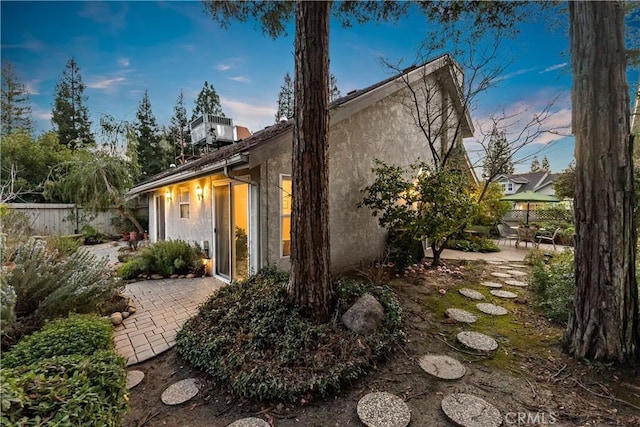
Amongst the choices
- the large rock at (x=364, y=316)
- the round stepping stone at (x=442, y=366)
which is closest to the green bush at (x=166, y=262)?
the large rock at (x=364, y=316)

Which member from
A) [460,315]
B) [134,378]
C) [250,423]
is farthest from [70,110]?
[460,315]

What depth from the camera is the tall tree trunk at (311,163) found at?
346cm

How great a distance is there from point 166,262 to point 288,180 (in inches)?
178

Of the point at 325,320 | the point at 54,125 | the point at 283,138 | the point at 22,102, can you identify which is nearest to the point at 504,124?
the point at 283,138

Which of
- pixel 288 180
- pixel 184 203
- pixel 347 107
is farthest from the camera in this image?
pixel 184 203

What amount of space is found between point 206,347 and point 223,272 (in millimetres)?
3684

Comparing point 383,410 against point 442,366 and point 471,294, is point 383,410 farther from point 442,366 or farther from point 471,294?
point 471,294

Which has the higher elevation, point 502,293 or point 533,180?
point 533,180

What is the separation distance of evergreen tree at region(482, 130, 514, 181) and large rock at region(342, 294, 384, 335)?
632cm

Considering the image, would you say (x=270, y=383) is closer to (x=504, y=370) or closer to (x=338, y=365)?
(x=338, y=365)

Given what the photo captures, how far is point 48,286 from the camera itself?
3.60 metres

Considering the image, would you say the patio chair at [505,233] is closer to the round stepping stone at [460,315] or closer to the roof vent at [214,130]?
the round stepping stone at [460,315]

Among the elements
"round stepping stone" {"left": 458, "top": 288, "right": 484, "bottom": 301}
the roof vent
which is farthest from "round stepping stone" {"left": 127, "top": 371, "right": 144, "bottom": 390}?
the roof vent

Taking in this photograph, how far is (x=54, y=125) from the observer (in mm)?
20484
